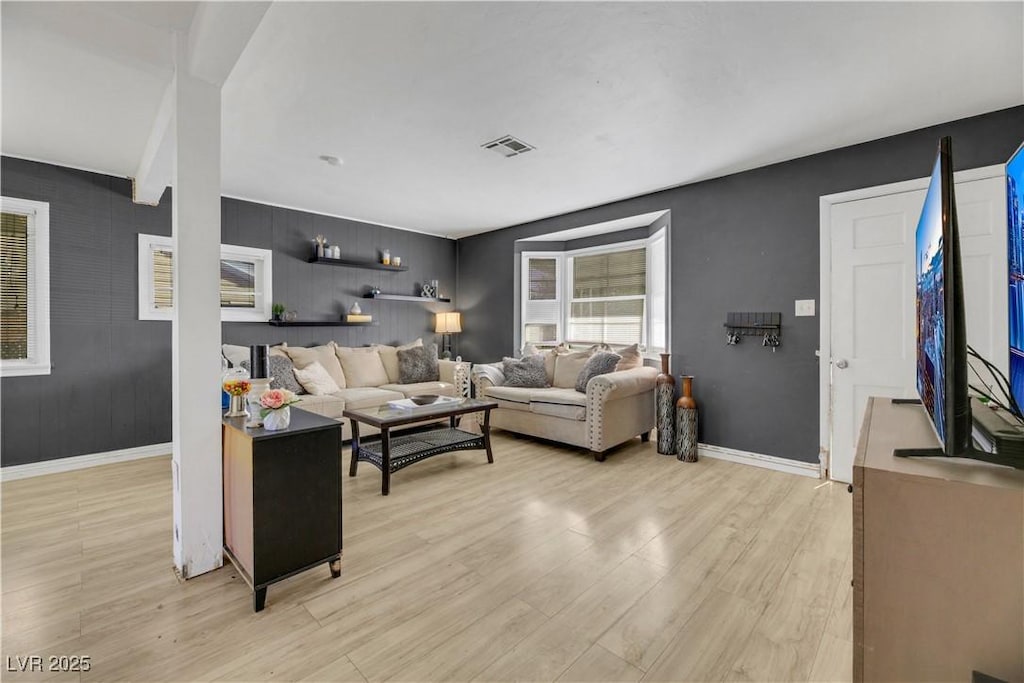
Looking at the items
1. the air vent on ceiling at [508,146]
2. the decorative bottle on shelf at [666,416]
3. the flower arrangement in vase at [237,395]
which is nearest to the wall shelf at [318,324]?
the flower arrangement in vase at [237,395]

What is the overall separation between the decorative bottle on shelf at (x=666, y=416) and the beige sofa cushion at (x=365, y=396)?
253 centimetres

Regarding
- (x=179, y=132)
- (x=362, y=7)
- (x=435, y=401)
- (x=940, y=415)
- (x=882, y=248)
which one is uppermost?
(x=362, y=7)

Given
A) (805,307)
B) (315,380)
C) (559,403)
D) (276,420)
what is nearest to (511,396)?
(559,403)

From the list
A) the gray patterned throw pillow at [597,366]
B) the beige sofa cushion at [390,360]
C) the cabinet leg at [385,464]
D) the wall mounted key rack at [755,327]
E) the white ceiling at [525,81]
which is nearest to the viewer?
the white ceiling at [525,81]

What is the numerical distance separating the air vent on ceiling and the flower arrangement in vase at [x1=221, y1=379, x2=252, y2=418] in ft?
7.22

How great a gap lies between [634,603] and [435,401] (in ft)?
7.73

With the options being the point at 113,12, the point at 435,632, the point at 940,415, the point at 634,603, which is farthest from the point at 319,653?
the point at 113,12

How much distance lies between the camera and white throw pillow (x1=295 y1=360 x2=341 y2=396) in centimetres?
421

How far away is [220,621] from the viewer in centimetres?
169

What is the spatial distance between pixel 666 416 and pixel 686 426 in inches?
8.2

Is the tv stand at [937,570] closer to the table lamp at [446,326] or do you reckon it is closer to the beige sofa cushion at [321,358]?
the beige sofa cushion at [321,358]

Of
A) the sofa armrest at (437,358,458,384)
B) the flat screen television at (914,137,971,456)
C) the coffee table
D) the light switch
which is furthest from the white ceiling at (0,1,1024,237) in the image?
the sofa armrest at (437,358,458,384)

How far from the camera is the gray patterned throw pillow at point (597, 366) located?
414 centimetres

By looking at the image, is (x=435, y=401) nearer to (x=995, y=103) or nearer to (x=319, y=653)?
(x=319, y=653)
